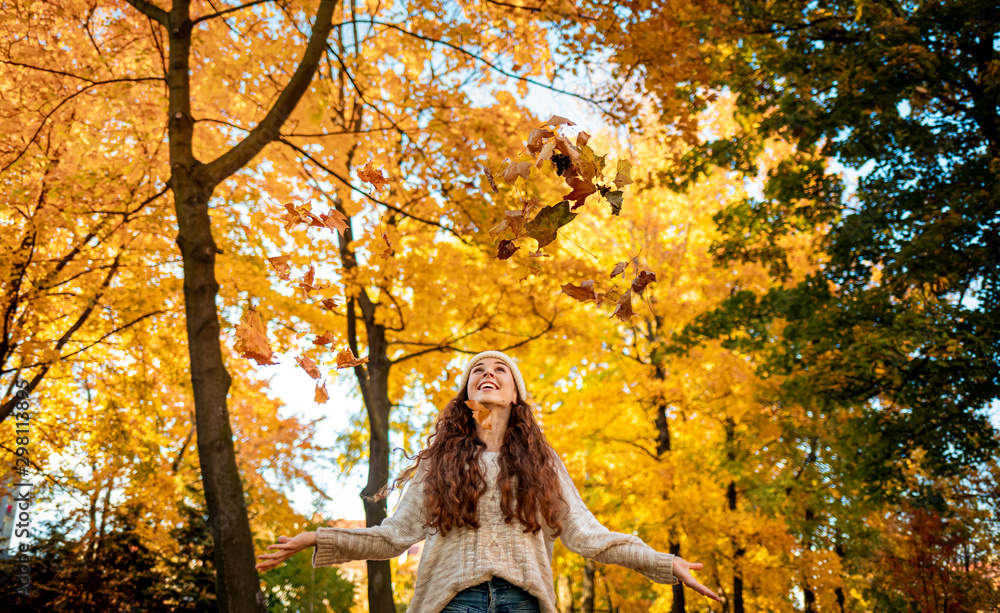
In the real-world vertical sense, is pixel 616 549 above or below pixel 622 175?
below

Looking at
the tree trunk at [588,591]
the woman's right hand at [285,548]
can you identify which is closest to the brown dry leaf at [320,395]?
the woman's right hand at [285,548]

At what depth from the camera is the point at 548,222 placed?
1.85m

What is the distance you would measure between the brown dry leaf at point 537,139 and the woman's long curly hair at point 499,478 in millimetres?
1495

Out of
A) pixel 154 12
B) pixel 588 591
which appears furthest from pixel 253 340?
pixel 588 591

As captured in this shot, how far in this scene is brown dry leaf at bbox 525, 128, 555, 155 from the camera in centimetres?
176

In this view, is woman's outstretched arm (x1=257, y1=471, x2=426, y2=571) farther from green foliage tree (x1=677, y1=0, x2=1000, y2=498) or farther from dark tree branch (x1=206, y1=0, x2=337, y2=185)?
green foliage tree (x1=677, y1=0, x2=1000, y2=498)

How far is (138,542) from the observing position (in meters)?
11.8

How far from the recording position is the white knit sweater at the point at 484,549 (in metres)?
2.45

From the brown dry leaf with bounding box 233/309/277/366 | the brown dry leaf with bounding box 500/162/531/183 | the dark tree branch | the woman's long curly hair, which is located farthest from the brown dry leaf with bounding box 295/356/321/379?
the dark tree branch

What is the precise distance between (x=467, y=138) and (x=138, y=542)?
10108 mm

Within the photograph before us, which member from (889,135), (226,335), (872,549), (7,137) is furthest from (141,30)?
(872,549)

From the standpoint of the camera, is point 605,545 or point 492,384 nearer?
point 605,545

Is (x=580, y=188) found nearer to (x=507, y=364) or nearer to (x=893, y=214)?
(x=507, y=364)

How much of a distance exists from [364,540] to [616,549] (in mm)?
981
